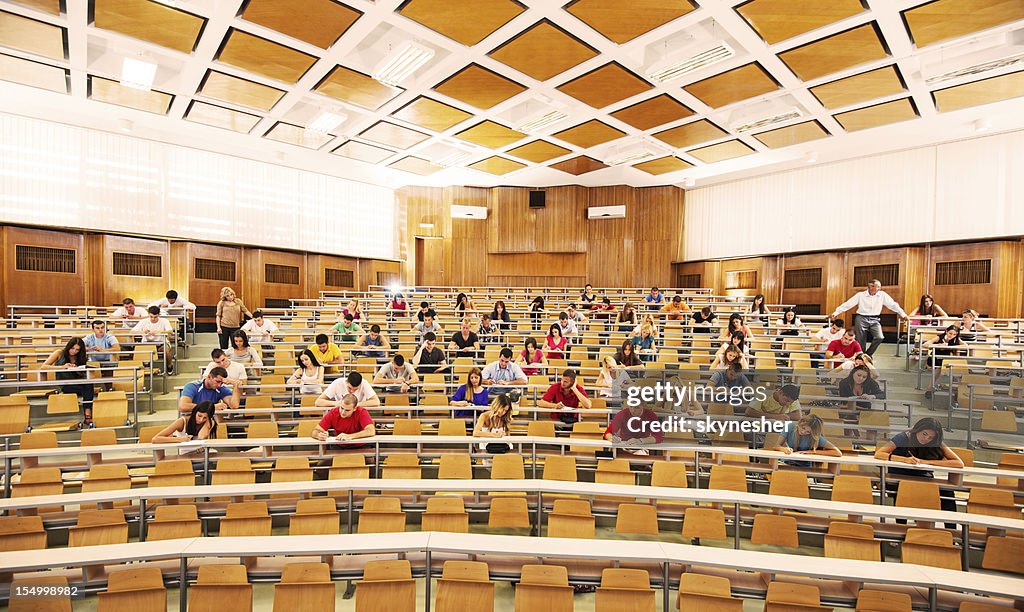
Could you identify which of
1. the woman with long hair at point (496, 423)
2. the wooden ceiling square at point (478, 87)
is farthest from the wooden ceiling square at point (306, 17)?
the woman with long hair at point (496, 423)

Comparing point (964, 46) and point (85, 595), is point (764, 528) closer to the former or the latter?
point (85, 595)

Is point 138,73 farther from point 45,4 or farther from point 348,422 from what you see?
point 348,422

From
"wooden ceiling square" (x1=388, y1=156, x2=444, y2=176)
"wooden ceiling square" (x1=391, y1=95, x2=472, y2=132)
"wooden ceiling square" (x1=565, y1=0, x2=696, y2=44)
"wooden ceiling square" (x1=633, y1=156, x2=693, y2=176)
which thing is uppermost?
"wooden ceiling square" (x1=565, y1=0, x2=696, y2=44)

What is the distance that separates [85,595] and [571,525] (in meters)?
3.28

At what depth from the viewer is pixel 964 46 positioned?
6.62m

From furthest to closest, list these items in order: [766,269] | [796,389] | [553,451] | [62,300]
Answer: [766,269] → [62,300] → [796,389] → [553,451]

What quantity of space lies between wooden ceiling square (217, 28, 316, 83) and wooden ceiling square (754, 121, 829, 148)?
341 inches

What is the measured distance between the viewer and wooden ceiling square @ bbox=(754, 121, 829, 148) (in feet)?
31.2

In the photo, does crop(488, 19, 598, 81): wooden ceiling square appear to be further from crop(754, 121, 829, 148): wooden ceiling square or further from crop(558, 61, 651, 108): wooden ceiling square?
crop(754, 121, 829, 148): wooden ceiling square

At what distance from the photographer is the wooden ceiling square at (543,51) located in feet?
21.4

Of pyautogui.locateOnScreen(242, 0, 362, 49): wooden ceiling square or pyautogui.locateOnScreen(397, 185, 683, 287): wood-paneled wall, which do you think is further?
pyautogui.locateOnScreen(397, 185, 683, 287): wood-paneled wall

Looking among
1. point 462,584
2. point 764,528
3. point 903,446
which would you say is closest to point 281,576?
point 462,584

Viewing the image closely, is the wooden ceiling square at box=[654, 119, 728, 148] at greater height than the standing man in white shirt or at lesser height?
greater

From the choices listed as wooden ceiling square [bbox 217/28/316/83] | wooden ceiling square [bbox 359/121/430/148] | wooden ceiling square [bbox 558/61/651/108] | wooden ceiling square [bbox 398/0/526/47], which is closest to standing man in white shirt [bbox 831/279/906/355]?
wooden ceiling square [bbox 558/61/651/108]
